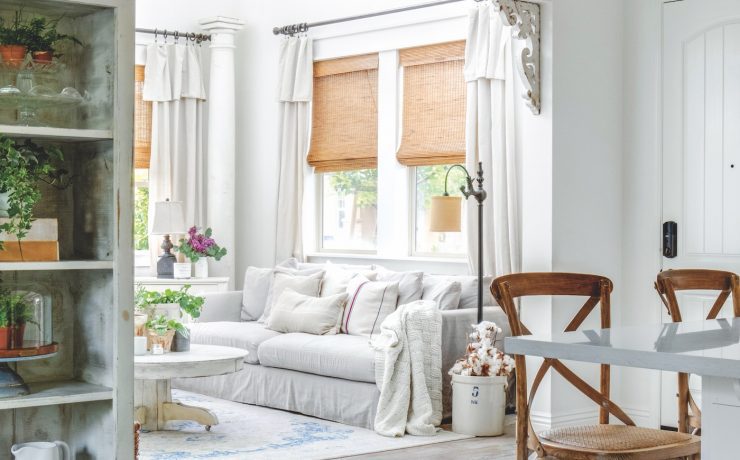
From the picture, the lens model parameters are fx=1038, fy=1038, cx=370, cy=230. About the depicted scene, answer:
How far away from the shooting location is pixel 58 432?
9.75 feet

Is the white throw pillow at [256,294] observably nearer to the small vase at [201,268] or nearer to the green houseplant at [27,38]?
the small vase at [201,268]

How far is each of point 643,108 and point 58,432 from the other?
12.1ft

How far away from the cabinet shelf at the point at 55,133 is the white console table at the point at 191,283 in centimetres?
504

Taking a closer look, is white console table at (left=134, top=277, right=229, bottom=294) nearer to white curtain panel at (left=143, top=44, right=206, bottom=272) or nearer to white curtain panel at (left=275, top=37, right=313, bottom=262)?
white curtain panel at (left=143, top=44, right=206, bottom=272)

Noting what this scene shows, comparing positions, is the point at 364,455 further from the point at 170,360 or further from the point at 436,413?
the point at 170,360

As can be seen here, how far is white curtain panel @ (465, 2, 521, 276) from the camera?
20.7 feet

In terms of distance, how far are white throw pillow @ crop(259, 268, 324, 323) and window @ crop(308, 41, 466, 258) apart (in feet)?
2.70

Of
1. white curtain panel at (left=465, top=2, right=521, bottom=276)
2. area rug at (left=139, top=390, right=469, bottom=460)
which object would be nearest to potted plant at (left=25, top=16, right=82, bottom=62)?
area rug at (left=139, top=390, right=469, bottom=460)

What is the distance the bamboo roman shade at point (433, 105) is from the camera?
698 centimetres

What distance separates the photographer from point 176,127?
324 inches

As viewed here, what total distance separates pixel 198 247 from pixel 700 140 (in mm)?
4010

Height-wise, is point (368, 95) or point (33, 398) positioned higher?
point (368, 95)

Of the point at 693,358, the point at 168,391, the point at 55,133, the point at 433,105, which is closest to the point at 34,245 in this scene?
the point at 55,133

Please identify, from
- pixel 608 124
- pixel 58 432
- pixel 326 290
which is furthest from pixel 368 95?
pixel 58 432
